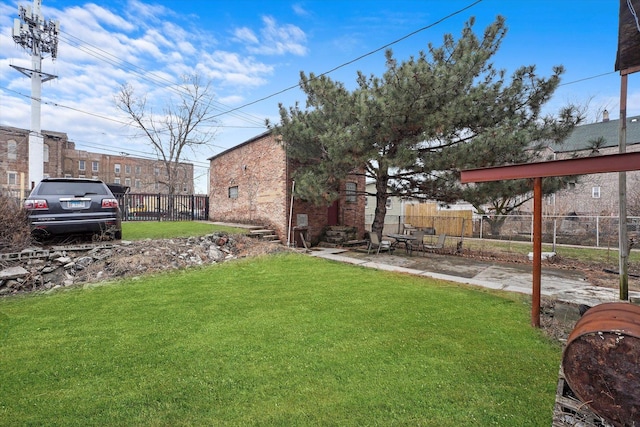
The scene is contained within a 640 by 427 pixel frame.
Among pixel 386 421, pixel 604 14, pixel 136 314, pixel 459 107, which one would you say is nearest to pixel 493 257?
pixel 459 107

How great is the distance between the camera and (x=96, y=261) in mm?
6492

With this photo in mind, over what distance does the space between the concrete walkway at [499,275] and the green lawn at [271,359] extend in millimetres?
817

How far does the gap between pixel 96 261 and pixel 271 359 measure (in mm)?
5733

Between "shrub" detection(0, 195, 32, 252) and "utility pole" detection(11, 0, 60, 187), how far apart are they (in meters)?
21.0

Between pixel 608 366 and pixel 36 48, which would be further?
pixel 36 48

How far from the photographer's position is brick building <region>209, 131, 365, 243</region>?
37.2 feet

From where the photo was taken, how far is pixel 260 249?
9.31m

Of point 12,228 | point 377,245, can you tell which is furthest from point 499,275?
point 12,228

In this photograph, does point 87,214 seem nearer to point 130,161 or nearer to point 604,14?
point 604,14

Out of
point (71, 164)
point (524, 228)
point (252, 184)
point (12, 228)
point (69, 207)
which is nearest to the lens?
point (12, 228)

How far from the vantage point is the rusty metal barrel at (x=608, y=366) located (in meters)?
1.86

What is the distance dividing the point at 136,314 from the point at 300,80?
8.42 meters

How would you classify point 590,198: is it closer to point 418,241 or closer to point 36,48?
point 418,241

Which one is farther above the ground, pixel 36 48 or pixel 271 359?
pixel 36 48
